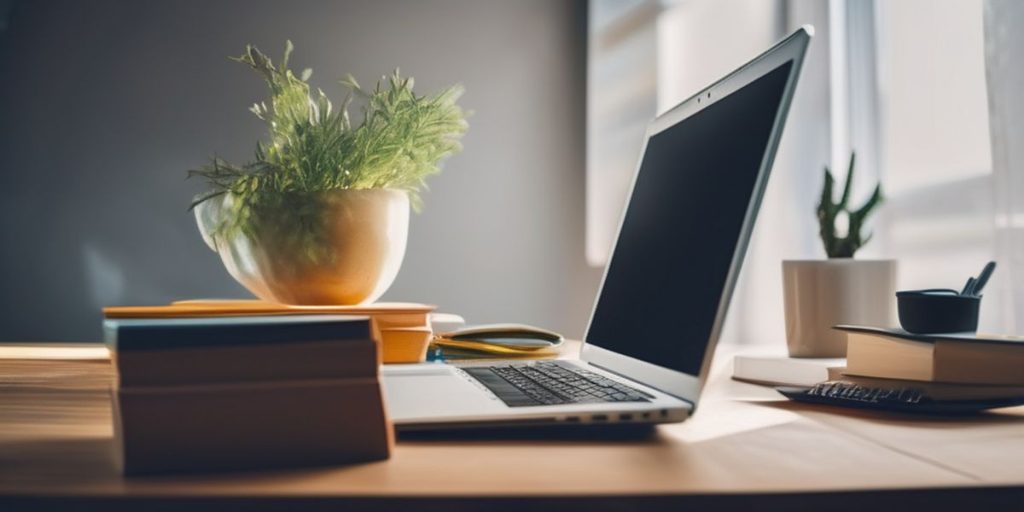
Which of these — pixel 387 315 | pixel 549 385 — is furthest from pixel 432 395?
pixel 387 315

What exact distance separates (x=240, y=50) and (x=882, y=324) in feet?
6.28

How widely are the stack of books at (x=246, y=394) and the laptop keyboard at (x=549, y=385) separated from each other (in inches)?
6.6

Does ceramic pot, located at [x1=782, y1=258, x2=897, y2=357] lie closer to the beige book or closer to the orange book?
the beige book

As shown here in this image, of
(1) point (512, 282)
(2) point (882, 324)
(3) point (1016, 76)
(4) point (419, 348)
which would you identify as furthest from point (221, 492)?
(1) point (512, 282)

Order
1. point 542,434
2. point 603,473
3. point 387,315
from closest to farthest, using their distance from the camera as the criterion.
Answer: point 603,473 → point 542,434 → point 387,315

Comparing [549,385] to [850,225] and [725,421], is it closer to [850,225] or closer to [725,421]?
[725,421]

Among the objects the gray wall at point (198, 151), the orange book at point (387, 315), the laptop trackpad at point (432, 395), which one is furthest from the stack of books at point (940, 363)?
the gray wall at point (198, 151)

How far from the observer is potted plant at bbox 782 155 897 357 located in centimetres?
114

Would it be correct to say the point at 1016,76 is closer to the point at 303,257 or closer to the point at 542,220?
the point at 303,257

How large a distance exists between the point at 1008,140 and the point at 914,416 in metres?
0.70

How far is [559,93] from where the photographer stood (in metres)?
2.59

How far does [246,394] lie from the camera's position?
1.64 feet

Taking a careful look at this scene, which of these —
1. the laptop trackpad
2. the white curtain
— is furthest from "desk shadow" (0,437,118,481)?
the white curtain

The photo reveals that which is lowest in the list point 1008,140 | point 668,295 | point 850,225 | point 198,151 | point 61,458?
point 61,458
